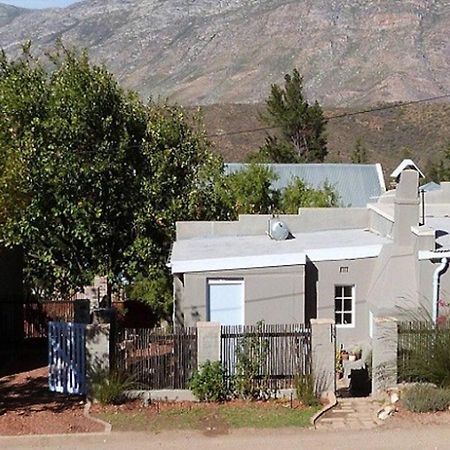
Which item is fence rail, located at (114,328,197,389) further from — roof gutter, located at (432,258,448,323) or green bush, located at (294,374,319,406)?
roof gutter, located at (432,258,448,323)

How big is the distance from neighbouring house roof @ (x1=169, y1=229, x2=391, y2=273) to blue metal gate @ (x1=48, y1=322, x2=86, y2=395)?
315cm

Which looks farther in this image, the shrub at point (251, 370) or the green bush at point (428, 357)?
the shrub at point (251, 370)

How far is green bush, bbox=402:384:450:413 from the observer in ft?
42.2

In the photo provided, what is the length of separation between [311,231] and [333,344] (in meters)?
7.72

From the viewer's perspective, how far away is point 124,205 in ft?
66.0

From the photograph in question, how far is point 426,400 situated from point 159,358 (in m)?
4.39

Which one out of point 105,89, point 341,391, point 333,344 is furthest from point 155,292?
point 333,344

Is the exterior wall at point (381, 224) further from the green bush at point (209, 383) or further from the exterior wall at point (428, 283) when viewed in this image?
the green bush at point (209, 383)

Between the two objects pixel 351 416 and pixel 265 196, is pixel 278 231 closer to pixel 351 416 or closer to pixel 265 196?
pixel 351 416

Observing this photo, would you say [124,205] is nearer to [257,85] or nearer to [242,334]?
[242,334]

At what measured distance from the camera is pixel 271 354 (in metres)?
13.9

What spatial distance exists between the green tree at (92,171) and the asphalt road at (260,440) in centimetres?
683

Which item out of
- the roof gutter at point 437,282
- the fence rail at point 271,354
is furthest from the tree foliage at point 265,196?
the fence rail at point 271,354

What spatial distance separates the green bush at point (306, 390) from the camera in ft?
44.2
